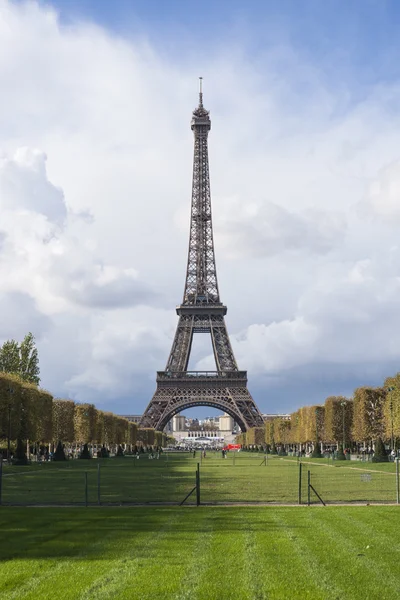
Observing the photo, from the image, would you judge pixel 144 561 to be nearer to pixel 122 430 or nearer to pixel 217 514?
pixel 217 514

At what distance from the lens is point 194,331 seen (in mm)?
145875

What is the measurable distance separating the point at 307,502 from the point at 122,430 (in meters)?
101

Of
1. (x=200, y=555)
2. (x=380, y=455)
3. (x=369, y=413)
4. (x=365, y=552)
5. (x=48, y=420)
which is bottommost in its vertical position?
(x=380, y=455)

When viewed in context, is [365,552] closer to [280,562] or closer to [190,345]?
[280,562]

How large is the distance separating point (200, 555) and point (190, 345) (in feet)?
429

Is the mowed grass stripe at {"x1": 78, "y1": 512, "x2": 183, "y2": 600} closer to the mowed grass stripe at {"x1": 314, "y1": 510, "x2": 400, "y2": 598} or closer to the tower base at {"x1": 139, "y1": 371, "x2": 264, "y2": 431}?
the mowed grass stripe at {"x1": 314, "y1": 510, "x2": 400, "y2": 598}

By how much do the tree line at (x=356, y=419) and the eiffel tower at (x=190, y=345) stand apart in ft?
65.6

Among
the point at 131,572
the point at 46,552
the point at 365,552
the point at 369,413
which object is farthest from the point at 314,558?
the point at 369,413

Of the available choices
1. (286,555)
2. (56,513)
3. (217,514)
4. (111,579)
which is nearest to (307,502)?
(217,514)

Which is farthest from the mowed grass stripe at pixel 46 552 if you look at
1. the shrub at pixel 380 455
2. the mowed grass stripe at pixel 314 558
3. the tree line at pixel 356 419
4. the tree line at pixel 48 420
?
the tree line at pixel 356 419

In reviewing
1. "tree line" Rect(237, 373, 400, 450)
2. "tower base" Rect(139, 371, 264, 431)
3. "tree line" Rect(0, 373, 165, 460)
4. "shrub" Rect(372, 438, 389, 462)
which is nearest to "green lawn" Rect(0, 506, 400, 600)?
"shrub" Rect(372, 438, 389, 462)

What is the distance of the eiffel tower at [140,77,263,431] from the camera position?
139 meters

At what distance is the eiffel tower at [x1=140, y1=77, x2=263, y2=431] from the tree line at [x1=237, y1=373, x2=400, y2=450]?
20.0 m

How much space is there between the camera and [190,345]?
145250mm
